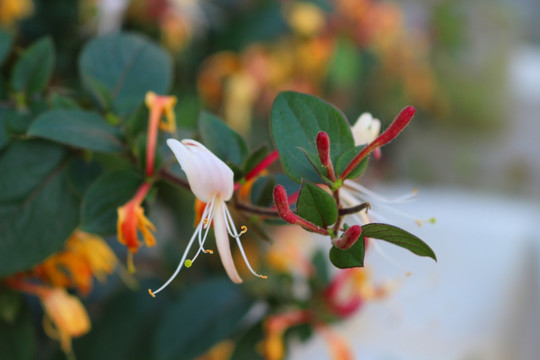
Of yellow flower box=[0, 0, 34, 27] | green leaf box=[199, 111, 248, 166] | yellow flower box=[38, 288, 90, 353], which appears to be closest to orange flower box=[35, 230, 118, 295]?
yellow flower box=[38, 288, 90, 353]

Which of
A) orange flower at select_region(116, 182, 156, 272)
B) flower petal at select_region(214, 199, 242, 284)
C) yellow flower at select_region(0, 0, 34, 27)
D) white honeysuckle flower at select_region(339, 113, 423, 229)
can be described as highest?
white honeysuckle flower at select_region(339, 113, 423, 229)

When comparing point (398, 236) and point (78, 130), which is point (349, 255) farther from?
point (78, 130)

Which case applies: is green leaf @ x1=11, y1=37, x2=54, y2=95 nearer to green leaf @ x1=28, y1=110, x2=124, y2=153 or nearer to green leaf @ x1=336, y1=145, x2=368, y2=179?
green leaf @ x1=28, y1=110, x2=124, y2=153

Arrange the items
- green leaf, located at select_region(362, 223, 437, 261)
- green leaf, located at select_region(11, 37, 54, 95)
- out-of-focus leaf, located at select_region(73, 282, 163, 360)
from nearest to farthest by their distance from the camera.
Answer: green leaf, located at select_region(362, 223, 437, 261) → green leaf, located at select_region(11, 37, 54, 95) → out-of-focus leaf, located at select_region(73, 282, 163, 360)

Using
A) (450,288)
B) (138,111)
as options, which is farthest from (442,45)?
(138,111)

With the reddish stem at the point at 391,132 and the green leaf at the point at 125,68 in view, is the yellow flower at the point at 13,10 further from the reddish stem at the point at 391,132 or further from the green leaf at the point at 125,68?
the reddish stem at the point at 391,132

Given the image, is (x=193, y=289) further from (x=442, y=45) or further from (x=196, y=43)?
(x=442, y=45)
